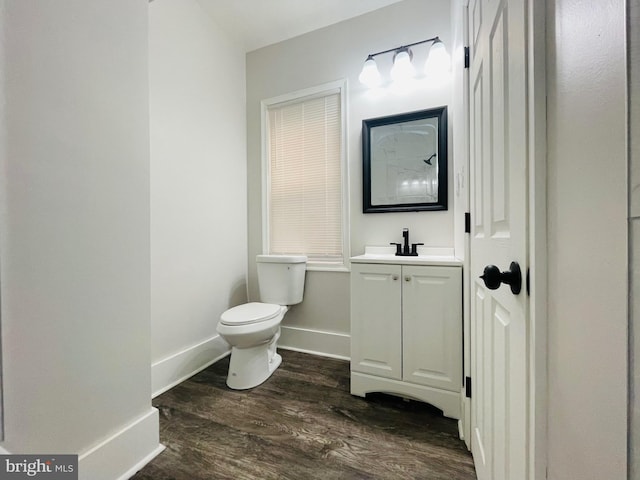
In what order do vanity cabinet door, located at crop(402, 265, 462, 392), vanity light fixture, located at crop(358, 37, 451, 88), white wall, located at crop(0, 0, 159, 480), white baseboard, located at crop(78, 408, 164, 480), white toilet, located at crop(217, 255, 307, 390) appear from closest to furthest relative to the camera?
white wall, located at crop(0, 0, 159, 480) < white baseboard, located at crop(78, 408, 164, 480) < vanity cabinet door, located at crop(402, 265, 462, 392) < white toilet, located at crop(217, 255, 307, 390) < vanity light fixture, located at crop(358, 37, 451, 88)

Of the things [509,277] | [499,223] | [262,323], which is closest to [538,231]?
[509,277]

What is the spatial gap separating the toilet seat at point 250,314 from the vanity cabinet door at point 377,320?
56cm

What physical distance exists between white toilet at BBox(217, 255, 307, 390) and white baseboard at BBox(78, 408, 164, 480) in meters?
0.53

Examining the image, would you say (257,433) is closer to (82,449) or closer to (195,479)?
(195,479)

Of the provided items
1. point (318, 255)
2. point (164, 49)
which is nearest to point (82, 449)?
point (318, 255)

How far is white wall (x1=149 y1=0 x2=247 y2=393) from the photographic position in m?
1.67

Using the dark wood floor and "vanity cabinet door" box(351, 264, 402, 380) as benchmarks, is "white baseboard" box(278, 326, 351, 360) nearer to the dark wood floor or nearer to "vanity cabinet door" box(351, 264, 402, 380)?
the dark wood floor

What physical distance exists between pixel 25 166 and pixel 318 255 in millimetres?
1702

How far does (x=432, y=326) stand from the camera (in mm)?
1414

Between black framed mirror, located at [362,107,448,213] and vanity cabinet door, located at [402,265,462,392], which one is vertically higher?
black framed mirror, located at [362,107,448,213]

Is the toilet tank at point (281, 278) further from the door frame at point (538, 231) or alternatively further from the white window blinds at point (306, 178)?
the door frame at point (538, 231)

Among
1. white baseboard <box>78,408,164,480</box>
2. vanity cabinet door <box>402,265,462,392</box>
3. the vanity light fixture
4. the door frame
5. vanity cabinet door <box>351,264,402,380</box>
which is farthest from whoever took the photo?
the vanity light fixture

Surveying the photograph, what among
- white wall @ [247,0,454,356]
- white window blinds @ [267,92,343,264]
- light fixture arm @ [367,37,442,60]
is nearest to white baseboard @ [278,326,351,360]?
white wall @ [247,0,454,356]

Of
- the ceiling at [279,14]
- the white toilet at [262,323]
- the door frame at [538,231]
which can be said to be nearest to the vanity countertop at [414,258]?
the white toilet at [262,323]
